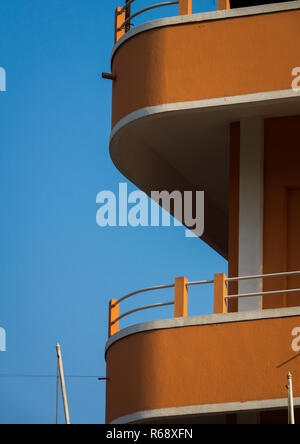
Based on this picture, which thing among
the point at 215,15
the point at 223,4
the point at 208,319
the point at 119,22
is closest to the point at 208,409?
the point at 208,319

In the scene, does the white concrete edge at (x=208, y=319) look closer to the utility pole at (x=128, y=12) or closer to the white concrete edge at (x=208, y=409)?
the white concrete edge at (x=208, y=409)

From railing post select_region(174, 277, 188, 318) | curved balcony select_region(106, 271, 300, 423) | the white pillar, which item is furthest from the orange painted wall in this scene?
railing post select_region(174, 277, 188, 318)

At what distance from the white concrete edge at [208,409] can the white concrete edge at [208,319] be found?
1.00 m

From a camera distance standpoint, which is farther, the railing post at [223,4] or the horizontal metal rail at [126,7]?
the horizontal metal rail at [126,7]

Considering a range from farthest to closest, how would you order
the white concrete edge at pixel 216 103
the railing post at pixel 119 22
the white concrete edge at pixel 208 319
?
the railing post at pixel 119 22 → the white concrete edge at pixel 216 103 → the white concrete edge at pixel 208 319

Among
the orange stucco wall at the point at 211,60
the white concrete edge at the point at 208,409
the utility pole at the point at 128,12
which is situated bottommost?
the white concrete edge at the point at 208,409

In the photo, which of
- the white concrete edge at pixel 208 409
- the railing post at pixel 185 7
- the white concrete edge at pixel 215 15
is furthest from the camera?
the railing post at pixel 185 7

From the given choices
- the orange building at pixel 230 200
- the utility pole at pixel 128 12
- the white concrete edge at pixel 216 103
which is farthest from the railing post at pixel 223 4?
the utility pole at pixel 128 12

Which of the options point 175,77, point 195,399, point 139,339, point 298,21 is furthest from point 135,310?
point 298,21

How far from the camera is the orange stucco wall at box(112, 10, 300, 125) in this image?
1755cm

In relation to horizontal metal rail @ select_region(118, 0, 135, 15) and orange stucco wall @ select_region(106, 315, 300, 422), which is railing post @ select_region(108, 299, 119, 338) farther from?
horizontal metal rail @ select_region(118, 0, 135, 15)

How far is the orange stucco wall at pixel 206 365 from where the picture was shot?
16281 mm

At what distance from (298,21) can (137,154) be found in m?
3.17
